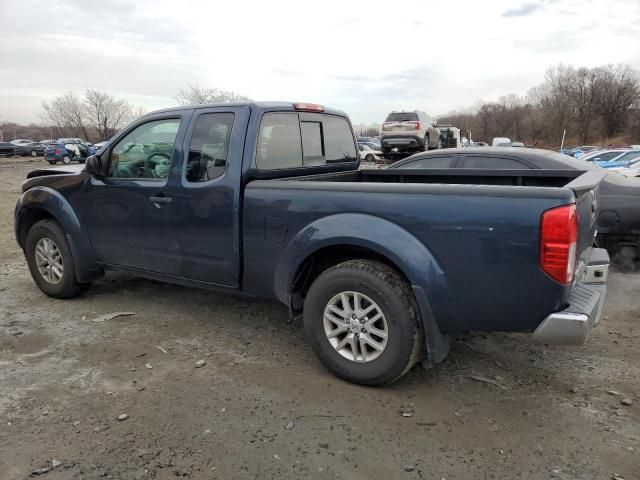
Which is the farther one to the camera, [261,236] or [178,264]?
[178,264]

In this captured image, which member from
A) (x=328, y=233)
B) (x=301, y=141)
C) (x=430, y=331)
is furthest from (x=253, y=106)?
(x=430, y=331)

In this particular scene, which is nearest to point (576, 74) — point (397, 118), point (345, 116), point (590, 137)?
point (590, 137)

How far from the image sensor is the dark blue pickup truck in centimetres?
270

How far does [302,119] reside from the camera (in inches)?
169

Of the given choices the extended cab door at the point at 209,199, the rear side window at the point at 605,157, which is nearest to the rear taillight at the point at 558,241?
the extended cab door at the point at 209,199

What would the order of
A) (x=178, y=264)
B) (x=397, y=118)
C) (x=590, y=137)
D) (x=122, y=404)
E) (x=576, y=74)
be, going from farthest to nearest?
(x=576, y=74), (x=590, y=137), (x=397, y=118), (x=178, y=264), (x=122, y=404)

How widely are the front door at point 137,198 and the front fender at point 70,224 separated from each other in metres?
0.12

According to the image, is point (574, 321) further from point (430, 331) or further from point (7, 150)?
point (7, 150)

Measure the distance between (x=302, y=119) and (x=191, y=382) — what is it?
240cm

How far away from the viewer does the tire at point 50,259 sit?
482 cm

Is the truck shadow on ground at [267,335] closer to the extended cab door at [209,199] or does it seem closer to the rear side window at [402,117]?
the extended cab door at [209,199]

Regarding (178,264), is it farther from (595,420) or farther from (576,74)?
(576,74)

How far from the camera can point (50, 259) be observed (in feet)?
16.3

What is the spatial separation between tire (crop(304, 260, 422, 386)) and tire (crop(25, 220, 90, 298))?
283cm
